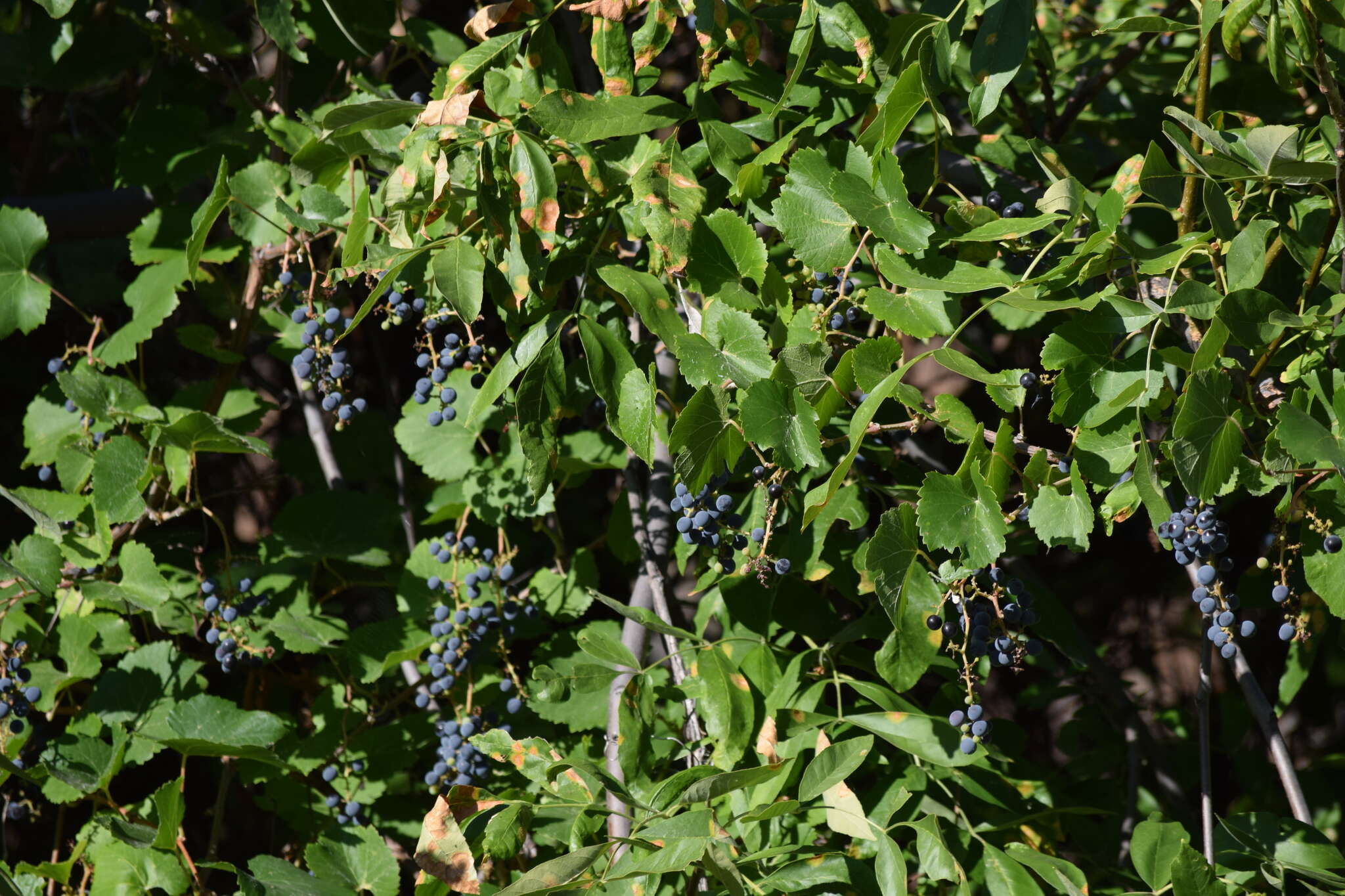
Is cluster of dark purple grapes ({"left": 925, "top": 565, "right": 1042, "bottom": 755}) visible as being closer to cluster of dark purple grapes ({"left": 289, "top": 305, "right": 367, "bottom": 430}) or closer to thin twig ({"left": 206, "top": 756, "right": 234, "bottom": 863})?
cluster of dark purple grapes ({"left": 289, "top": 305, "right": 367, "bottom": 430})

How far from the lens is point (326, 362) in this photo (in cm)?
164

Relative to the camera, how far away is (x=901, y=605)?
1.19 meters

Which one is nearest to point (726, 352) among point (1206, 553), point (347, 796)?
point (1206, 553)

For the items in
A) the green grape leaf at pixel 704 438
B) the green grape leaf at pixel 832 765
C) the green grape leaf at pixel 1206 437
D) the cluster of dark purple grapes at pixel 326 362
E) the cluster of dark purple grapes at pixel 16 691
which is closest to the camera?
the green grape leaf at pixel 1206 437

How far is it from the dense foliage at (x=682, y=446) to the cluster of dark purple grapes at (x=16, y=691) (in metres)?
0.01

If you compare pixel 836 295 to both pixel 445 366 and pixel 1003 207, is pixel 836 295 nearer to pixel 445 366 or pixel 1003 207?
pixel 1003 207

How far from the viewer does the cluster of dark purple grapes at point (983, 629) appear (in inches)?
47.1

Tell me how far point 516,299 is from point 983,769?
0.98 meters

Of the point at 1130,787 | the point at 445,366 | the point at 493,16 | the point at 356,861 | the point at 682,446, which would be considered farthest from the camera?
the point at 1130,787

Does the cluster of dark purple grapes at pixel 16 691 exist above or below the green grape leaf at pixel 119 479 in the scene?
below

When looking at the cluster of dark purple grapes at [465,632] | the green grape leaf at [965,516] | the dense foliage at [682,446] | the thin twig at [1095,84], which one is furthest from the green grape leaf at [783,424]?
the thin twig at [1095,84]

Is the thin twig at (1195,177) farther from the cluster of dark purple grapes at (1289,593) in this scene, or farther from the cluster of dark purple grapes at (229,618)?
the cluster of dark purple grapes at (229,618)

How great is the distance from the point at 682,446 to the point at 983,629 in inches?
15.9

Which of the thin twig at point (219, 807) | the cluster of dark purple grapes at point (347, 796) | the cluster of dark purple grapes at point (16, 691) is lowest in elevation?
the thin twig at point (219, 807)
